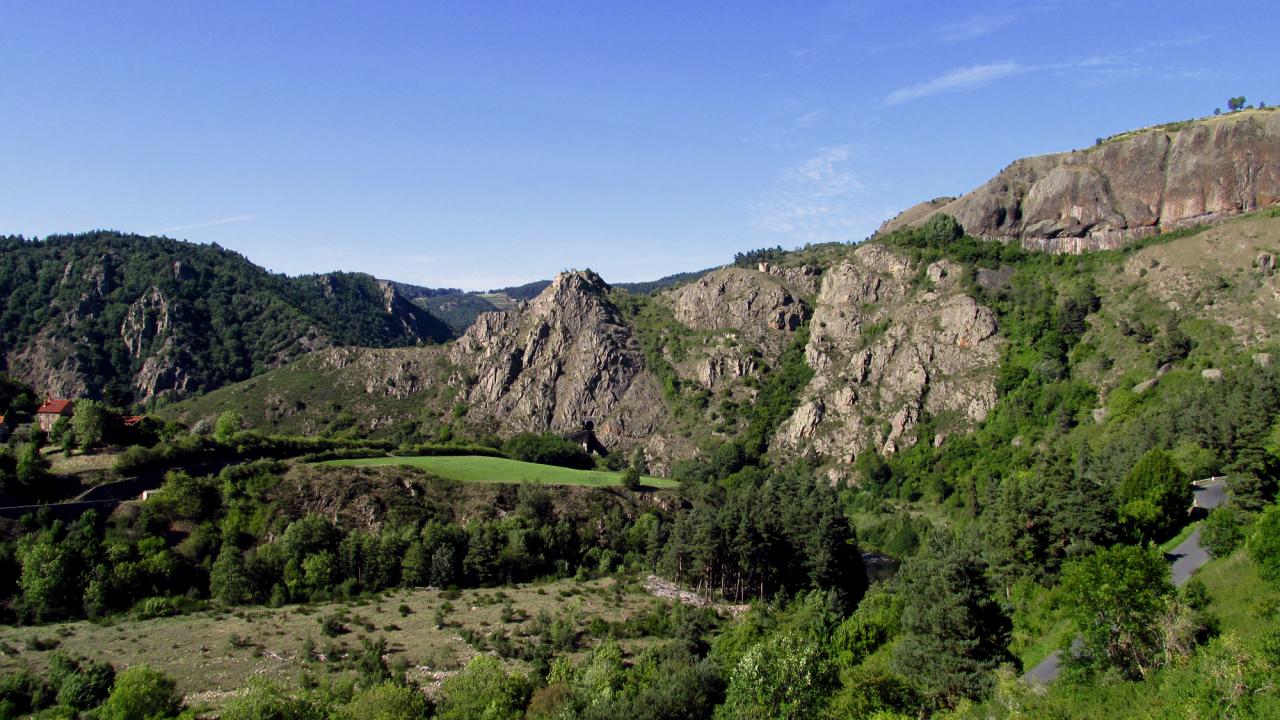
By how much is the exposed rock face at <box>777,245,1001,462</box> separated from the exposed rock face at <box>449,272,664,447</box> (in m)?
30.5

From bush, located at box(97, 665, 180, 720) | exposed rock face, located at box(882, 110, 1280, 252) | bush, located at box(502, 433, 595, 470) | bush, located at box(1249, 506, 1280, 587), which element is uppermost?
exposed rock face, located at box(882, 110, 1280, 252)

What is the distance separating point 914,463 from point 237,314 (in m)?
161

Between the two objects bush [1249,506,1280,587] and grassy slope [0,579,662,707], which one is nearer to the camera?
bush [1249,506,1280,587]

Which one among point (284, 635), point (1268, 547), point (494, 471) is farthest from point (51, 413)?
point (1268, 547)

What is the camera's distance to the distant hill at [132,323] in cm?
15700

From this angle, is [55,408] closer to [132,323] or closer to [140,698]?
[140,698]

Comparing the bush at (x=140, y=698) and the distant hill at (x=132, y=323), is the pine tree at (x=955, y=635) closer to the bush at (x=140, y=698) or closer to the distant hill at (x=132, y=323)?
the bush at (x=140, y=698)

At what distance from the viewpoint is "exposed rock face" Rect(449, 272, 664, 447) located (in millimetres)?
136250

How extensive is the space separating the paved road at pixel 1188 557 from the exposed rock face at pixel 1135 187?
71705 mm

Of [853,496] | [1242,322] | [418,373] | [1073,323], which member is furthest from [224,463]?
[1242,322]

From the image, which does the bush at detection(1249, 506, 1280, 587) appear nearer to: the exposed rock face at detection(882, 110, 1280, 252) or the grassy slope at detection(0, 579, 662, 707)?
the grassy slope at detection(0, 579, 662, 707)

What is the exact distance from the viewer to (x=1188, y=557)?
40.0 m

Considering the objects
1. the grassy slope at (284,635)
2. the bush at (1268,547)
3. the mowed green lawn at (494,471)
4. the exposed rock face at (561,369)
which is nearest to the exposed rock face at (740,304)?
the exposed rock face at (561,369)

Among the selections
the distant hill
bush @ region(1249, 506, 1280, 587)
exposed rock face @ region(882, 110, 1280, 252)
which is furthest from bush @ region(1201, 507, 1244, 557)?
the distant hill
